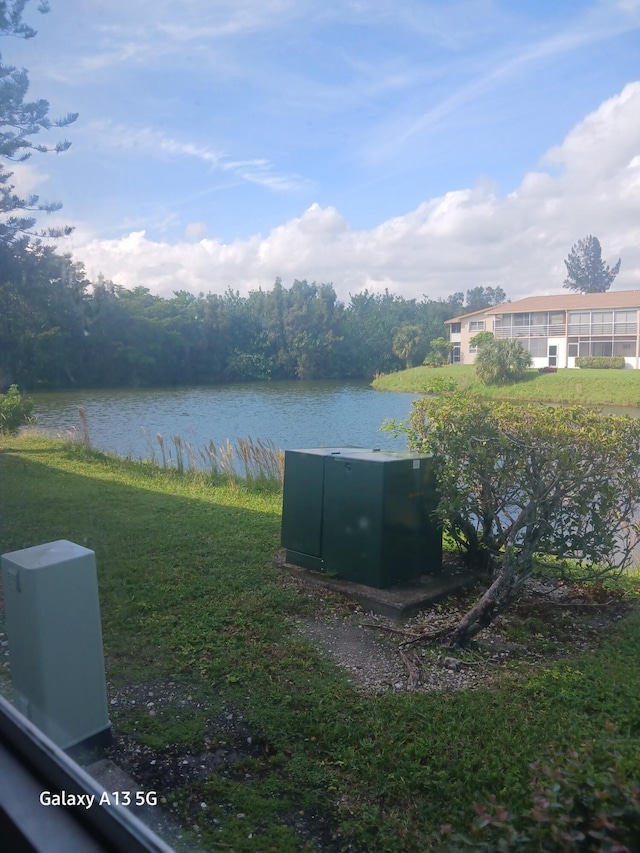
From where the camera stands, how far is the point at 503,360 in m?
2.12

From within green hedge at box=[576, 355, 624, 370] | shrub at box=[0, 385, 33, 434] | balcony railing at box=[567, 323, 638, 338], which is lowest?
shrub at box=[0, 385, 33, 434]

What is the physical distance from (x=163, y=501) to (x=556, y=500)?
3206mm

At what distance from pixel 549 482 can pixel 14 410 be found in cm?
356

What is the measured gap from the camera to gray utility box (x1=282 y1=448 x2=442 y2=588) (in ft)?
10.1

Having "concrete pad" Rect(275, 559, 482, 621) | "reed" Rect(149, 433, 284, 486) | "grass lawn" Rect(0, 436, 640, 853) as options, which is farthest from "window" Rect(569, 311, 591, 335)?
"reed" Rect(149, 433, 284, 486)

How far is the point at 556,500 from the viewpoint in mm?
2557

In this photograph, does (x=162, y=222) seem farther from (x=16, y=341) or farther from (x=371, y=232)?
(x=16, y=341)

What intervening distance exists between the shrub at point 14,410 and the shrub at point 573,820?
11.6ft

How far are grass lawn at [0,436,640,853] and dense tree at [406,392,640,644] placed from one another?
329 millimetres

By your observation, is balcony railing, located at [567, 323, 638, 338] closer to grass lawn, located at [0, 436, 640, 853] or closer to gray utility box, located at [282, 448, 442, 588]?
grass lawn, located at [0, 436, 640, 853]

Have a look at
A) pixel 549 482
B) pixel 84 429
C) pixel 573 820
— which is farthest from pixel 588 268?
pixel 84 429

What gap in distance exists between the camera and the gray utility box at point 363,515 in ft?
10.1

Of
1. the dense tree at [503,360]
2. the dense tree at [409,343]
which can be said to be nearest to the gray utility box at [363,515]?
the dense tree at [409,343]

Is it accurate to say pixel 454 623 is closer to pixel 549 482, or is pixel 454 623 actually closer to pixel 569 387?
pixel 549 482
